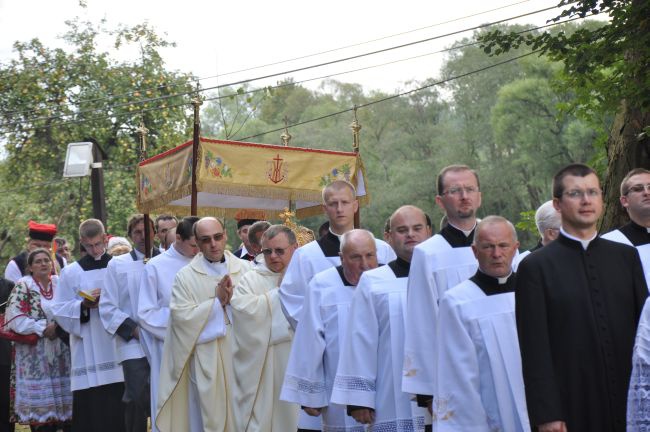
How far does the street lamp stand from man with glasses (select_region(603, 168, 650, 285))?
1392 cm

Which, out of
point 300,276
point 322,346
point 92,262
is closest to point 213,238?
point 300,276

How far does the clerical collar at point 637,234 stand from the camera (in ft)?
23.4

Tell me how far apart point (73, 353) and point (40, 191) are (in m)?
19.3

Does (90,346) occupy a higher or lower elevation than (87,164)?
lower

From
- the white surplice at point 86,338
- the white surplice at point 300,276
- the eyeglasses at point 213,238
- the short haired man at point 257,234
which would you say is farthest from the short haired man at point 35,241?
the white surplice at point 300,276

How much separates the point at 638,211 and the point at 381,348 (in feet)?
6.00

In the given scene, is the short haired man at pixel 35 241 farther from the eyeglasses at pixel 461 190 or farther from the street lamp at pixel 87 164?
the eyeglasses at pixel 461 190

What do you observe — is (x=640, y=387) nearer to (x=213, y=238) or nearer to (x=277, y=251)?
(x=277, y=251)

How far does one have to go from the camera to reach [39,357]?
1254cm

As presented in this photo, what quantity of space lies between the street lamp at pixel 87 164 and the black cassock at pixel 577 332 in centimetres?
1515

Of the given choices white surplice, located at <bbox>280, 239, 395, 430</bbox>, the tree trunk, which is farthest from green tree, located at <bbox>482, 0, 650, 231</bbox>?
white surplice, located at <bbox>280, 239, 395, 430</bbox>

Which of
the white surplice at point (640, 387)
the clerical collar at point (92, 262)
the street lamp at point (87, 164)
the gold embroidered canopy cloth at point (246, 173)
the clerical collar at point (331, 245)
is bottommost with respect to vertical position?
the white surplice at point (640, 387)

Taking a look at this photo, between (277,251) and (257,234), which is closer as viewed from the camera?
(277,251)

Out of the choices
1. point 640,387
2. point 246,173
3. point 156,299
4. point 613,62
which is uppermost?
point 613,62
